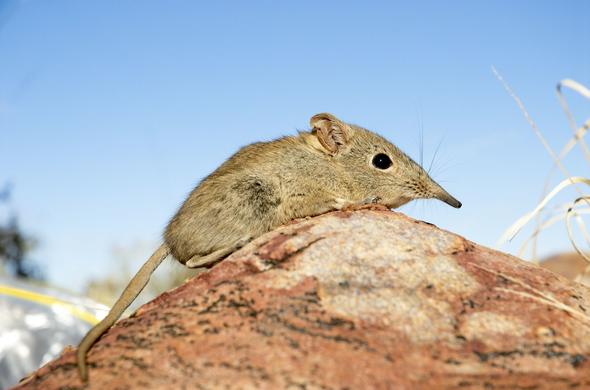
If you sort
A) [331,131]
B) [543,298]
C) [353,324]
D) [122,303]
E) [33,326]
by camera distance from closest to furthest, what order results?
[353,324], [543,298], [122,303], [331,131], [33,326]

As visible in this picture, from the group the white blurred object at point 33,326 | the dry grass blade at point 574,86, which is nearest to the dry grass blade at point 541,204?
the dry grass blade at point 574,86

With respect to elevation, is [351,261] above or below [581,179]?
below

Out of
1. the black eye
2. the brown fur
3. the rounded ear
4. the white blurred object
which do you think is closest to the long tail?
the brown fur

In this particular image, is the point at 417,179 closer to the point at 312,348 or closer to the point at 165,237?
the point at 165,237

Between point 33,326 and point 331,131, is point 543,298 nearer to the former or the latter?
point 331,131

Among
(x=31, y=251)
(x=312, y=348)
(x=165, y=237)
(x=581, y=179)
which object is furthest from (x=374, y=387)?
(x=31, y=251)

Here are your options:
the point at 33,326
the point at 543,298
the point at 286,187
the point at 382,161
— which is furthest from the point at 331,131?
the point at 33,326
